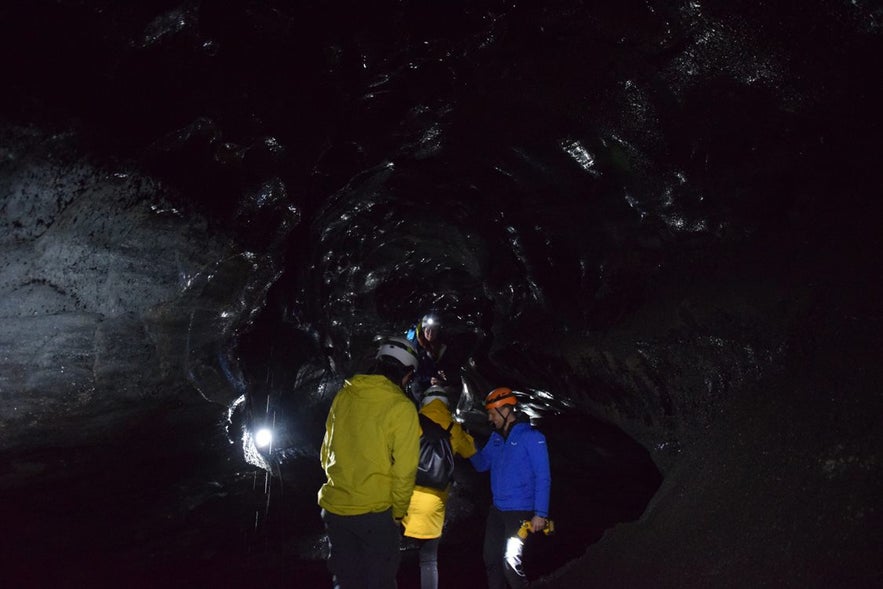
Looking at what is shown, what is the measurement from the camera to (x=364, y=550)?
11.8ft

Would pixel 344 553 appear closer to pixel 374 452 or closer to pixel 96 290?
pixel 374 452

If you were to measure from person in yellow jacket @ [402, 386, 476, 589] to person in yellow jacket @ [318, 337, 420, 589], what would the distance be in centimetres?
52

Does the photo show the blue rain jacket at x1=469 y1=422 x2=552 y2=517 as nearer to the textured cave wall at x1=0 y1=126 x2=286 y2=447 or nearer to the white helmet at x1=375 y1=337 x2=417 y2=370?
the white helmet at x1=375 y1=337 x2=417 y2=370

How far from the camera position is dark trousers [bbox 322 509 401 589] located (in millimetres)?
3531

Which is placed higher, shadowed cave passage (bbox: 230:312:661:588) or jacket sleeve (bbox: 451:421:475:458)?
jacket sleeve (bbox: 451:421:475:458)

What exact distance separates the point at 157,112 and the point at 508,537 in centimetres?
411

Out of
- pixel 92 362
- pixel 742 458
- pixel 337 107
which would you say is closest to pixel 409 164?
pixel 337 107

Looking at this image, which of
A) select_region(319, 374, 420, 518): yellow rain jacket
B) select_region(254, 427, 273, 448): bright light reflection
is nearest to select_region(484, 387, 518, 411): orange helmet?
select_region(319, 374, 420, 518): yellow rain jacket

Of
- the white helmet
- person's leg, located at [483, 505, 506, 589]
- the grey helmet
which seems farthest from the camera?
person's leg, located at [483, 505, 506, 589]

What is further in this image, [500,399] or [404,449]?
[500,399]

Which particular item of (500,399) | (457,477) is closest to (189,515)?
(500,399)

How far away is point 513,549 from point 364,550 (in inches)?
54.8

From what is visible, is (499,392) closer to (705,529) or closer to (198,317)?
(705,529)

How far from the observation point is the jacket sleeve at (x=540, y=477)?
425 cm
